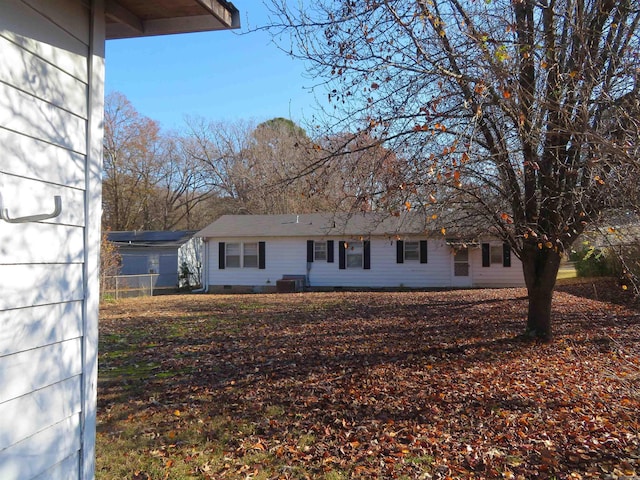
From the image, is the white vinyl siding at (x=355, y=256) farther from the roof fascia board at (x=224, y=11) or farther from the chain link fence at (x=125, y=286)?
the roof fascia board at (x=224, y=11)

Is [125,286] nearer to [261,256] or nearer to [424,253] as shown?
[261,256]

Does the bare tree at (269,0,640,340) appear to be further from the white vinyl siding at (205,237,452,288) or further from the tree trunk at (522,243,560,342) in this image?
the white vinyl siding at (205,237,452,288)

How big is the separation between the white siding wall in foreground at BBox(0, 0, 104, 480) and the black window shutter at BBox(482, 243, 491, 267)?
19990mm

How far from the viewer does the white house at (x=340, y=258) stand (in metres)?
20.9

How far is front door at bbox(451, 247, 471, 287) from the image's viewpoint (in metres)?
21.0

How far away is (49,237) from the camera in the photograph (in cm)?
236

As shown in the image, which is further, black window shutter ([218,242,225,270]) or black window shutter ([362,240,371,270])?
black window shutter ([218,242,225,270])

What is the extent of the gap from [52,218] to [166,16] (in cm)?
149

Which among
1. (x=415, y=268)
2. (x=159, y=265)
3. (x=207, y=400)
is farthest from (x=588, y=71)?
(x=159, y=265)

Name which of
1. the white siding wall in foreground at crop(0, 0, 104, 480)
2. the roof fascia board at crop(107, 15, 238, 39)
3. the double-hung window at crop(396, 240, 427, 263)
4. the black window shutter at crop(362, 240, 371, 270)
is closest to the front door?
the double-hung window at crop(396, 240, 427, 263)

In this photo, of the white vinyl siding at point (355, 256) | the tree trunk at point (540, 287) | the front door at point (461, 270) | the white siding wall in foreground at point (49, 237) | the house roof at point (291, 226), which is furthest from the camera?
the white vinyl siding at point (355, 256)

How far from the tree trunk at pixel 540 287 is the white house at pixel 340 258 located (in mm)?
11519

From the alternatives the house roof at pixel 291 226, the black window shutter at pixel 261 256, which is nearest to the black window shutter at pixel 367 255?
the house roof at pixel 291 226

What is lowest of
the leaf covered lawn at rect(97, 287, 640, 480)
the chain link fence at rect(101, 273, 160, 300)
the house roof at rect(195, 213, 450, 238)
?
the leaf covered lawn at rect(97, 287, 640, 480)
